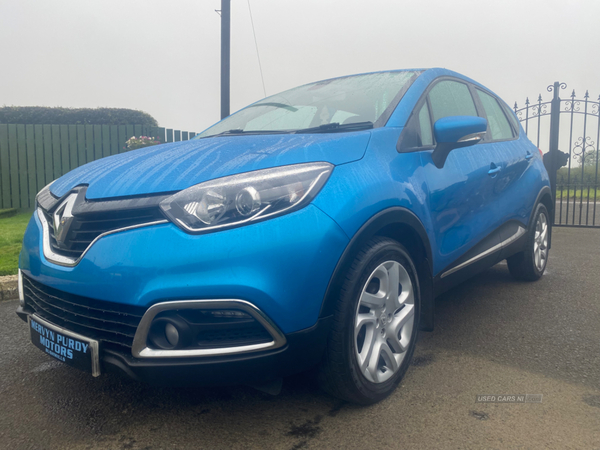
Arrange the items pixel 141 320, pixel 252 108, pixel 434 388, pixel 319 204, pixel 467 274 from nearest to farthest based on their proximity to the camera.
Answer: pixel 141 320 → pixel 319 204 → pixel 434 388 → pixel 467 274 → pixel 252 108

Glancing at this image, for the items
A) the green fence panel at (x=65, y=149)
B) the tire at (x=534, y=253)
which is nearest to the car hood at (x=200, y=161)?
the tire at (x=534, y=253)

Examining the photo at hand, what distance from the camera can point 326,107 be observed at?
2955 millimetres

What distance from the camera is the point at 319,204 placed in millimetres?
1868

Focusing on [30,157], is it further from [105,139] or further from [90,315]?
[90,315]

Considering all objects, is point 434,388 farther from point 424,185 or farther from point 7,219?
point 7,219

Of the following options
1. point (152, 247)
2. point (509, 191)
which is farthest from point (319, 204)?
point (509, 191)

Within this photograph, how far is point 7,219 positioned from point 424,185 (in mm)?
8390

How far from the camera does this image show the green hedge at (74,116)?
11.6m

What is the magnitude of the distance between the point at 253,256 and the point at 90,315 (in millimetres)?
688

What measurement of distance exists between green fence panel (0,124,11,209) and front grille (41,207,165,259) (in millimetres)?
9167

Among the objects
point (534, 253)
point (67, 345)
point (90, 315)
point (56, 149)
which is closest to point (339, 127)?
point (90, 315)

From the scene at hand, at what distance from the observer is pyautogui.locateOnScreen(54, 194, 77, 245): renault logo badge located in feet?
6.59

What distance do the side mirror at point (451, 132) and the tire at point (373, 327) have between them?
2.06 feet

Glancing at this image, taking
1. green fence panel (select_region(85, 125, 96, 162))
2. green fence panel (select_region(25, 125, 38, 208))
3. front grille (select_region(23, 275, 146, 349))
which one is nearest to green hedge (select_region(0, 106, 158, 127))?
green fence panel (select_region(85, 125, 96, 162))
